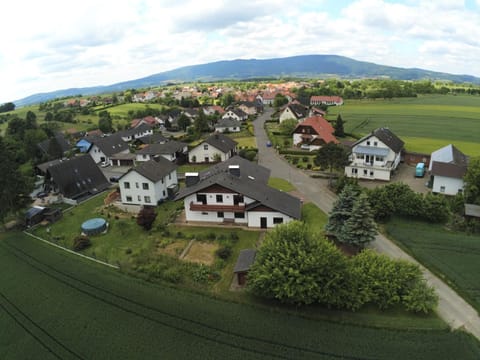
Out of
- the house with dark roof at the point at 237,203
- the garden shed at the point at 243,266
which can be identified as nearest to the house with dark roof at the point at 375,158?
the house with dark roof at the point at 237,203

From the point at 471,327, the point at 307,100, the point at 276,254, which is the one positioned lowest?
the point at 471,327

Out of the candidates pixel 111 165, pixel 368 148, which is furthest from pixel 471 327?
pixel 111 165

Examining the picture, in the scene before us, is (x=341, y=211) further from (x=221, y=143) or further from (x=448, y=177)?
(x=221, y=143)

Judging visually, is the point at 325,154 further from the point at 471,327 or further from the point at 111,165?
the point at 111,165

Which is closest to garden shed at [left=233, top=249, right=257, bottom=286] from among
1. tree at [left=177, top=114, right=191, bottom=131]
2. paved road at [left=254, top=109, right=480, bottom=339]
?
paved road at [left=254, top=109, right=480, bottom=339]

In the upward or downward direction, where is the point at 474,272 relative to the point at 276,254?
downward

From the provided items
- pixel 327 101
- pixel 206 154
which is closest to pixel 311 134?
pixel 206 154

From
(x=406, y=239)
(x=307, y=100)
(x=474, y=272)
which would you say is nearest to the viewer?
(x=474, y=272)
